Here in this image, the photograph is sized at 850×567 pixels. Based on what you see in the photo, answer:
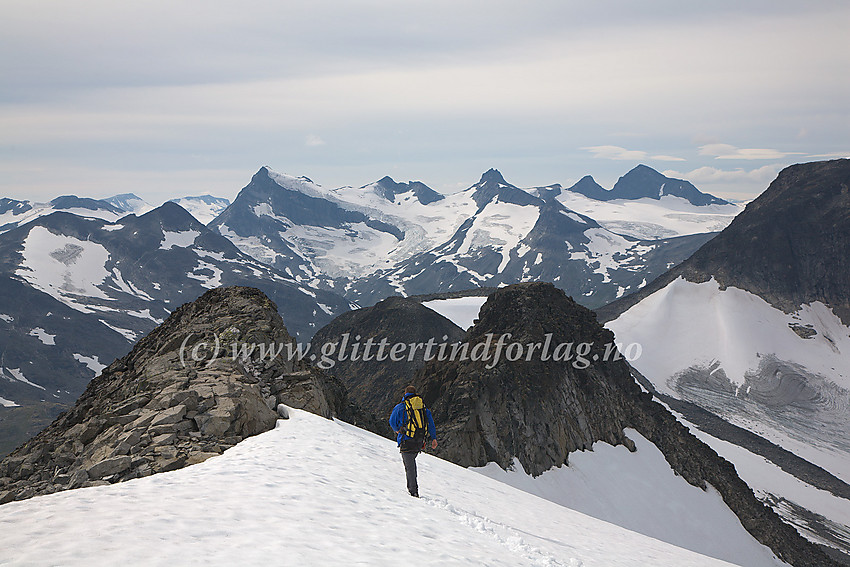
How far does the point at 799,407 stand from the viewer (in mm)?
126875

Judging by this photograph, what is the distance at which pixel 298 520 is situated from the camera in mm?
10625

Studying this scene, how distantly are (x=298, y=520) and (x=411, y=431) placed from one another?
16.5ft

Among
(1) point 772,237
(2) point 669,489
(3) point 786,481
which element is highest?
(1) point 772,237

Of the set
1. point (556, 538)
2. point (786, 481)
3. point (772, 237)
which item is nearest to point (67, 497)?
point (556, 538)

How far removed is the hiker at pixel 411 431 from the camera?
1521 centimetres

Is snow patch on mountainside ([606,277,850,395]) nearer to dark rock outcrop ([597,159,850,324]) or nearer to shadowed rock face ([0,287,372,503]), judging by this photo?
dark rock outcrop ([597,159,850,324])

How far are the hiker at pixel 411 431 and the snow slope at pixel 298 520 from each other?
0.70 m

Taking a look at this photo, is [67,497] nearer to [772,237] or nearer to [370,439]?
[370,439]

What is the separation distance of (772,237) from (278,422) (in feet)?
636

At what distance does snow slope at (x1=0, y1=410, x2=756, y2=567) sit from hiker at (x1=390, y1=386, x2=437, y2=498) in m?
0.70

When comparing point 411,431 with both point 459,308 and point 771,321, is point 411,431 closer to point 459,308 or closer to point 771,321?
point 459,308

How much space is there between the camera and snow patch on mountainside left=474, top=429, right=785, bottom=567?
3900cm

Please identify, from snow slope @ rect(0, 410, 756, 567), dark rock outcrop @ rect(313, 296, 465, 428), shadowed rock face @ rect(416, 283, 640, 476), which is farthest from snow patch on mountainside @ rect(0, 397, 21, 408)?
snow slope @ rect(0, 410, 756, 567)

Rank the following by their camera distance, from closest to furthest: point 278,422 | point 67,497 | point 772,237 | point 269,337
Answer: point 67,497 < point 278,422 < point 269,337 < point 772,237
